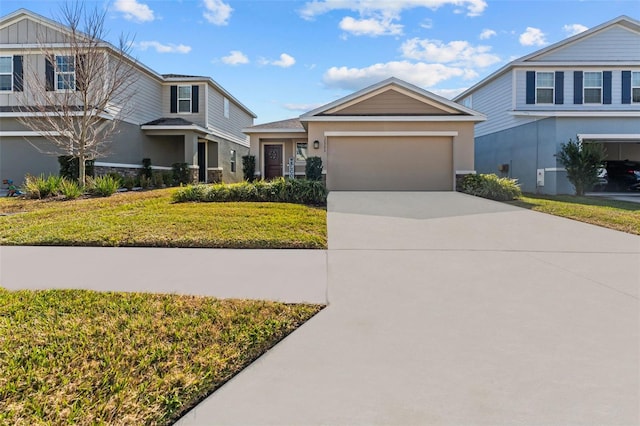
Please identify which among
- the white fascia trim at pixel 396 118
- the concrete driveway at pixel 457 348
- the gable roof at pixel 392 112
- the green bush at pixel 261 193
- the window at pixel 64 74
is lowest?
the concrete driveway at pixel 457 348

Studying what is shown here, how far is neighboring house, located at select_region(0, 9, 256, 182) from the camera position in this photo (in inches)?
609

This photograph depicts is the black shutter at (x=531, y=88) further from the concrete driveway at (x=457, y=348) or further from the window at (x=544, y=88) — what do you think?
the concrete driveway at (x=457, y=348)

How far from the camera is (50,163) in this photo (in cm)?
1543

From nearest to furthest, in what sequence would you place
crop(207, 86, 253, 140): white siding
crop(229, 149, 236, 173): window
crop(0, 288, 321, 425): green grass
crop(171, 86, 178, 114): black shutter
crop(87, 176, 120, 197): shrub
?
crop(0, 288, 321, 425): green grass → crop(87, 176, 120, 197): shrub → crop(171, 86, 178, 114): black shutter → crop(207, 86, 253, 140): white siding → crop(229, 149, 236, 173): window

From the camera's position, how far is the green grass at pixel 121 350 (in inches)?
88.2

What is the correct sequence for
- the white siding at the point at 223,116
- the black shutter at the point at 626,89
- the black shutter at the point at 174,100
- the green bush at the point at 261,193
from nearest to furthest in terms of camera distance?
the green bush at the point at 261,193 → the black shutter at the point at 626,89 → the black shutter at the point at 174,100 → the white siding at the point at 223,116

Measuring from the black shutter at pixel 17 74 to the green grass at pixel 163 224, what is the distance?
26.8ft

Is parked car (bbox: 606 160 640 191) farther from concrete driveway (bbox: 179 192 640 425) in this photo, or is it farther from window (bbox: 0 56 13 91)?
window (bbox: 0 56 13 91)

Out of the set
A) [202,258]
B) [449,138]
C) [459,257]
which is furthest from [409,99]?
[202,258]

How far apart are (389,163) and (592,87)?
36.5 feet

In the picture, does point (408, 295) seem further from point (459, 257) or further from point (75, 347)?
point (75, 347)

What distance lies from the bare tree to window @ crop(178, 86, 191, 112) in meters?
3.88

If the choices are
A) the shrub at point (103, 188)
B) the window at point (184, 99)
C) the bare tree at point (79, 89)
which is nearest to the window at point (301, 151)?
the window at point (184, 99)

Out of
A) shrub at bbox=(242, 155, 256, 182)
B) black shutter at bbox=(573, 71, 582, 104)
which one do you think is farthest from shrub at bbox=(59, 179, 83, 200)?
black shutter at bbox=(573, 71, 582, 104)
